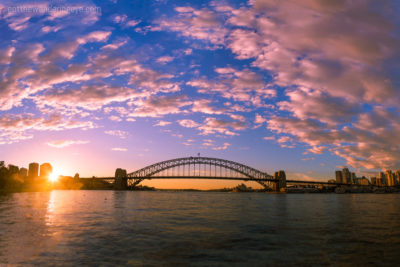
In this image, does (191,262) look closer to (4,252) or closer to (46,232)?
(4,252)

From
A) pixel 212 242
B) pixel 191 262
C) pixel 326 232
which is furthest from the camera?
pixel 326 232

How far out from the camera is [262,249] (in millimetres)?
14961

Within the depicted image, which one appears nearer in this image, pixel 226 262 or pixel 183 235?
pixel 226 262

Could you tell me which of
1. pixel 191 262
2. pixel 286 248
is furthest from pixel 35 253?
pixel 286 248

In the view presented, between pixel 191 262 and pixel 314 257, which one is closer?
pixel 191 262

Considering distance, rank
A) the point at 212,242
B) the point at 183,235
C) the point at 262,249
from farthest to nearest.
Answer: the point at 183,235 < the point at 212,242 < the point at 262,249

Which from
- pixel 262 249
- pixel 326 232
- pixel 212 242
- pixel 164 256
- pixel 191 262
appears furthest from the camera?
pixel 326 232

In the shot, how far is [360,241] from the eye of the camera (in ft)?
57.0

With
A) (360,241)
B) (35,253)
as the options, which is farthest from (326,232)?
(35,253)

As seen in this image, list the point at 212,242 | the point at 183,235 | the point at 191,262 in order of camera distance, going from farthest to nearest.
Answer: the point at 183,235 → the point at 212,242 → the point at 191,262

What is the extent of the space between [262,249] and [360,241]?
7.64 metres

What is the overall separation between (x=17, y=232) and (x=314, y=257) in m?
20.5

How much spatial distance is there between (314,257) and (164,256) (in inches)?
306

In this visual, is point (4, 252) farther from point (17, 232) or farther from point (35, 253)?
point (17, 232)
